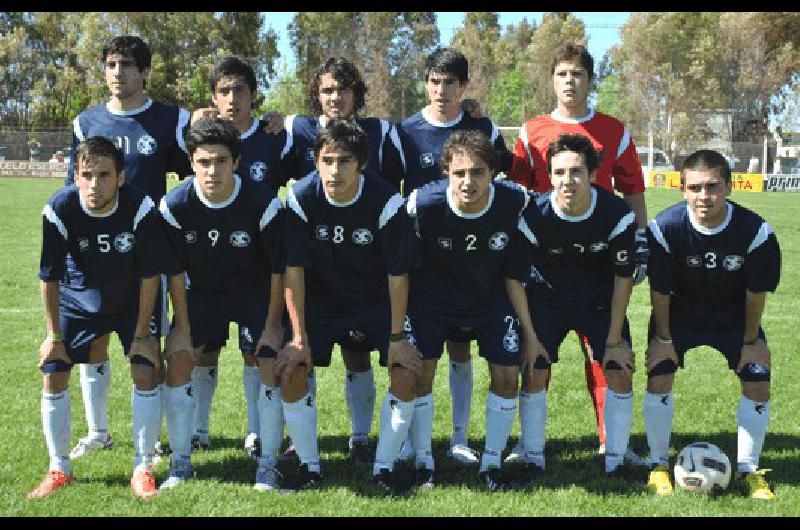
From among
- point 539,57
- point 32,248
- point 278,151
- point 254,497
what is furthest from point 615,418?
point 539,57

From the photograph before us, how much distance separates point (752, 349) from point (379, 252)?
1927 millimetres

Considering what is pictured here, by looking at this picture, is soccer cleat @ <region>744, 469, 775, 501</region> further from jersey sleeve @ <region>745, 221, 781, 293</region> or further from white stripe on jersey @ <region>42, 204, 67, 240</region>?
white stripe on jersey @ <region>42, 204, 67, 240</region>

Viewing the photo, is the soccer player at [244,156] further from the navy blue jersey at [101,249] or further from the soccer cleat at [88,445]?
the navy blue jersey at [101,249]

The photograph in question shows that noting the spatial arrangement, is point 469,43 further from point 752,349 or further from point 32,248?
point 752,349

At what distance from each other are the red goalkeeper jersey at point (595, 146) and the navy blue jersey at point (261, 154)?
136 cm

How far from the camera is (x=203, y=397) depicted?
476 centimetres

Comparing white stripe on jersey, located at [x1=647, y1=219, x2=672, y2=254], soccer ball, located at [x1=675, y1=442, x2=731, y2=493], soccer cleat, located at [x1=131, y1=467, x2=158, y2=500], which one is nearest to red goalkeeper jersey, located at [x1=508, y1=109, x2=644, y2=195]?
white stripe on jersey, located at [x1=647, y1=219, x2=672, y2=254]

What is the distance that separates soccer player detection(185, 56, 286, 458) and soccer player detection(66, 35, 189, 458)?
0.24 meters

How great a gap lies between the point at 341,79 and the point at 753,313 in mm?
2474

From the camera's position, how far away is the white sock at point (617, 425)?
418cm

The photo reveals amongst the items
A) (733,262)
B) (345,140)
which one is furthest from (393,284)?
(733,262)

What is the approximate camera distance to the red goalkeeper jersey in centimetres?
464

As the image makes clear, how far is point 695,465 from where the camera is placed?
3.99 metres

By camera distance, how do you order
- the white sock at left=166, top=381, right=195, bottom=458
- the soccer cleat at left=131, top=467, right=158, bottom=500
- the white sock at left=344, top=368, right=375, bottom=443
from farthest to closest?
1. the white sock at left=344, top=368, right=375, bottom=443
2. the white sock at left=166, top=381, right=195, bottom=458
3. the soccer cleat at left=131, top=467, right=158, bottom=500
